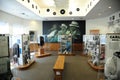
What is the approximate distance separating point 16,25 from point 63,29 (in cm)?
546

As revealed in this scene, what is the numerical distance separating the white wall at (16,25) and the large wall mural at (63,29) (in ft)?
2.99

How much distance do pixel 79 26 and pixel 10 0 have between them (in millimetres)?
10095

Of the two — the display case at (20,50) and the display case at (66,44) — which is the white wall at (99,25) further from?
the display case at (20,50)

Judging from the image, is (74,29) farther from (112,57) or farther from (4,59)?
(4,59)

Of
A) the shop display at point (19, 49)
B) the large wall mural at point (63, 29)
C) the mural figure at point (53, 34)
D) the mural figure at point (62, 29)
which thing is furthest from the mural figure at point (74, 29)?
the shop display at point (19, 49)

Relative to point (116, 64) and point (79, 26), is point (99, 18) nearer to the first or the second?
point (79, 26)

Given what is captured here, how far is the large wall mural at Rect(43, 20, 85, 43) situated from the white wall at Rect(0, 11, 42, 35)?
911 mm

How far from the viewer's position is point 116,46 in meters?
5.15

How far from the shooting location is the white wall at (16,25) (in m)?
10.3

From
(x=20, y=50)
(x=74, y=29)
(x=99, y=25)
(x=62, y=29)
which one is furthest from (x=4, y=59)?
(x=74, y=29)

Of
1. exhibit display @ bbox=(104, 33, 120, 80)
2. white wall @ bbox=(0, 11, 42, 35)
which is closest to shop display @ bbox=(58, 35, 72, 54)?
white wall @ bbox=(0, 11, 42, 35)

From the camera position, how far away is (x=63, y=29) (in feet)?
52.9

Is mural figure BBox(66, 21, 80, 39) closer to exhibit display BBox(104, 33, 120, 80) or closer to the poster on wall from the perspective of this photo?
exhibit display BBox(104, 33, 120, 80)

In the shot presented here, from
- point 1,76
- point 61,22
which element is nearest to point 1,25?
point 1,76
